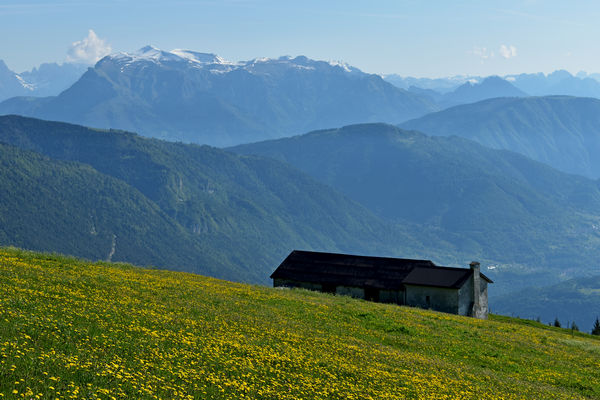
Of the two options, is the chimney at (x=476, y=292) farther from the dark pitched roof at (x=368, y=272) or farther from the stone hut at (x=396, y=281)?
the dark pitched roof at (x=368, y=272)

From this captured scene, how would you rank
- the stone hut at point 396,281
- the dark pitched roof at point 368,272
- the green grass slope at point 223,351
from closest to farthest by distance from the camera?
the green grass slope at point 223,351 < the stone hut at point 396,281 < the dark pitched roof at point 368,272

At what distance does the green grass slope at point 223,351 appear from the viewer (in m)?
18.2

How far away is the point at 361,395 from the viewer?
21.5 metres

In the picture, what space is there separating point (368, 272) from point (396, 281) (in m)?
4.50

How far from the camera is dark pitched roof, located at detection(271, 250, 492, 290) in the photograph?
3273 inches

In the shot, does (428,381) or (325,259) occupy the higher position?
(325,259)

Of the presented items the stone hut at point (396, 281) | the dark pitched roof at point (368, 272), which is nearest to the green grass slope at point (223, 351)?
the stone hut at point (396, 281)

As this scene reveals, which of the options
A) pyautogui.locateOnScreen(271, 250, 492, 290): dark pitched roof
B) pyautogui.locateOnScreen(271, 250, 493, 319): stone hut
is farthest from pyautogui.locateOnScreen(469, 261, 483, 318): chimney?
pyautogui.locateOnScreen(271, 250, 492, 290): dark pitched roof

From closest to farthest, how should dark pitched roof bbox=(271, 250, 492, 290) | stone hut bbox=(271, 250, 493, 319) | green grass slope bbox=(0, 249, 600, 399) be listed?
green grass slope bbox=(0, 249, 600, 399)
stone hut bbox=(271, 250, 493, 319)
dark pitched roof bbox=(271, 250, 492, 290)

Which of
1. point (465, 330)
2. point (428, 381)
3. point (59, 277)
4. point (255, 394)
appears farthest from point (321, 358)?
point (465, 330)

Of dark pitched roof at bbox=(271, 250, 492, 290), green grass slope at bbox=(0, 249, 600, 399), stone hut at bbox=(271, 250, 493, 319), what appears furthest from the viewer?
dark pitched roof at bbox=(271, 250, 492, 290)

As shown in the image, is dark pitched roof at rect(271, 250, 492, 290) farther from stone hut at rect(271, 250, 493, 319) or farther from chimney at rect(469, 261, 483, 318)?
chimney at rect(469, 261, 483, 318)

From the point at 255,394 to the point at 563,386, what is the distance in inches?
773

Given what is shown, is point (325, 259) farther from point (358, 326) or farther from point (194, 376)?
point (194, 376)
